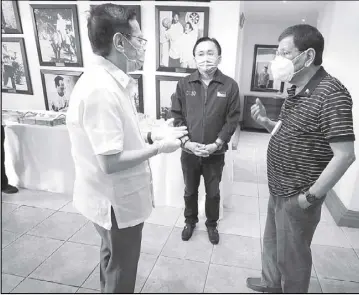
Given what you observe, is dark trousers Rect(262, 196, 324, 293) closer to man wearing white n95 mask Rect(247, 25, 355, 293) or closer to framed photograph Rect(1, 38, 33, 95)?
man wearing white n95 mask Rect(247, 25, 355, 293)

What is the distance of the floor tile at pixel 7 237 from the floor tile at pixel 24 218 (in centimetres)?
4

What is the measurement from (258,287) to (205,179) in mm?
873

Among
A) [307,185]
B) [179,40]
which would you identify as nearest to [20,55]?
[179,40]

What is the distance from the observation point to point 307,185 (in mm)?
1316

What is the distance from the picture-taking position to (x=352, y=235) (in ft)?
7.95

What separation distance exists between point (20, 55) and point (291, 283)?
11.9 ft

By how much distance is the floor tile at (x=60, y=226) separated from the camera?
7.77ft

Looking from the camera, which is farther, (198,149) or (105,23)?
(198,149)

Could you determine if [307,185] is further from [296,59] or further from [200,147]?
[200,147]

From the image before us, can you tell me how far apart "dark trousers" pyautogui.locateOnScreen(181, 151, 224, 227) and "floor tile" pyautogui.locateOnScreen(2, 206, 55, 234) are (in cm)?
148

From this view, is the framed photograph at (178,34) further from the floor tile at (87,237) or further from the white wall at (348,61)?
the floor tile at (87,237)

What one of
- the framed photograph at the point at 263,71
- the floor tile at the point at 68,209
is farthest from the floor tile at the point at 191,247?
the framed photograph at the point at 263,71

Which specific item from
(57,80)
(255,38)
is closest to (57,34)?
(57,80)

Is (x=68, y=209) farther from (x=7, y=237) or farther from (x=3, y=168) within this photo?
(x=3, y=168)
